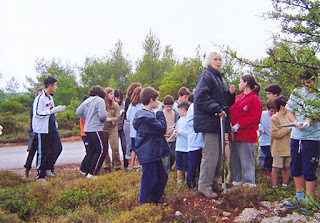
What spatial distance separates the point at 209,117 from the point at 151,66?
24.2 metres

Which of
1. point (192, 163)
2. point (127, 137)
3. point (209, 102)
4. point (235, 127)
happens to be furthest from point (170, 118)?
point (209, 102)

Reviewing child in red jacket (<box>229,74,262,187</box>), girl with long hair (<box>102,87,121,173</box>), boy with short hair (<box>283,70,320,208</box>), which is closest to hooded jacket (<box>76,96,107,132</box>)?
girl with long hair (<box>102,87,121,173</box>)

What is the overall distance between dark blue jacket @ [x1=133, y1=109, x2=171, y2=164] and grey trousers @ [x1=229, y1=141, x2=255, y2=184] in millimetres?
1400

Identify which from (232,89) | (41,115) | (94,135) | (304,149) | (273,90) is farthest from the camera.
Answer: (94,135)

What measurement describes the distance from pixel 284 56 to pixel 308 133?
2188 millimetres

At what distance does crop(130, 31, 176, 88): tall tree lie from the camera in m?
28.5

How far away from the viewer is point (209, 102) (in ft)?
15.5

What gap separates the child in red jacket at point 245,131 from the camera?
16.9 ft

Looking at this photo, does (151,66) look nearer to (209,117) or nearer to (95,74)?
(95,74)

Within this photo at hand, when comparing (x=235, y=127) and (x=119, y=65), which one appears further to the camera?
(x=119, y=65)

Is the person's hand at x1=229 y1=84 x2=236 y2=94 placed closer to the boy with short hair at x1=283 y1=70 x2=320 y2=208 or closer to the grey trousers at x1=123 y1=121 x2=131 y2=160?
the boy with short hair at x1=283 y1=70 x2=320 y2=208

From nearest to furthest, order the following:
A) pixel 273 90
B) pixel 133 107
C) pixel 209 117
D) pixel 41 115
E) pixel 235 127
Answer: pixel 209 117 → pixel 235 127 → pixel 273 90 → pixel 41 115 → pixel 133 107

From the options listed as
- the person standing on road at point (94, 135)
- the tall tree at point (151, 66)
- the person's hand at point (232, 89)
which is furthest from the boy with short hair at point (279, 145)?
the tall tree at point (151, 66)

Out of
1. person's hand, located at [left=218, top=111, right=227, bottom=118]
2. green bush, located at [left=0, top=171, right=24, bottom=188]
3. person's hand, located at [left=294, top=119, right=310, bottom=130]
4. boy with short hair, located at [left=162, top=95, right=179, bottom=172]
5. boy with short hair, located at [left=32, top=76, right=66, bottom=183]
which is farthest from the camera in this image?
boy with short hair, located at [left=162, top=95, right=179, bottom=172]
